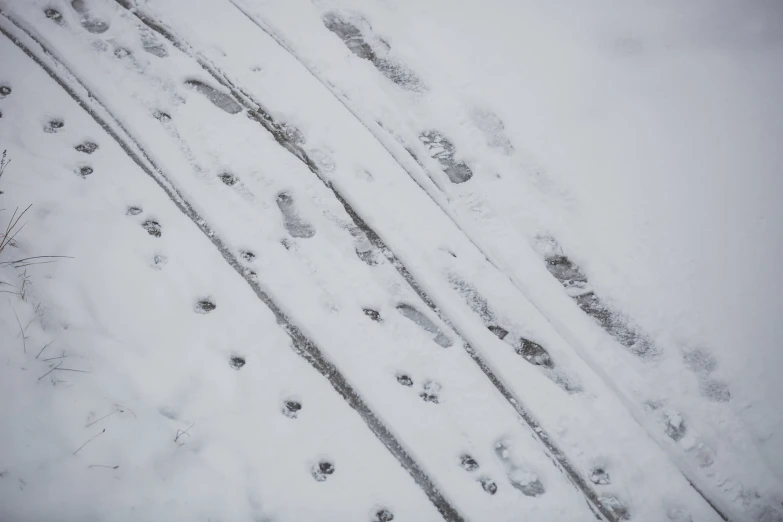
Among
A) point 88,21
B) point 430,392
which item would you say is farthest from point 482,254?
point 88,21

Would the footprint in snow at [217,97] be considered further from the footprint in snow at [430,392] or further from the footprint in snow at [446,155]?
the footprint in snow at [430,392]

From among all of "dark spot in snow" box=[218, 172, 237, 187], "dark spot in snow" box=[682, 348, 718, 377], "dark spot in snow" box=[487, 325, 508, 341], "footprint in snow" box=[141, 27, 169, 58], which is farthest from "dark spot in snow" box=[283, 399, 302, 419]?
"footprint in snow" box=[141, 27, 169, 58]

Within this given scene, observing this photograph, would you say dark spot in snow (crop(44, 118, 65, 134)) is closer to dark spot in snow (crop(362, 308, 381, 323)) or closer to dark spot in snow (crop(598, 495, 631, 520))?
dark spot in snow (crop(362, 308, 381, 323))

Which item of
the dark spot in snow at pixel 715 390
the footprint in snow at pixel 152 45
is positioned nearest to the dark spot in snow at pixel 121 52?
the footprint in snow at pixel 152 45

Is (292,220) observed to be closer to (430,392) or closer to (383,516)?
(430,392)

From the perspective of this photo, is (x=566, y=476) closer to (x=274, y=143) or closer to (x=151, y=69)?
(x=274, y=143)
